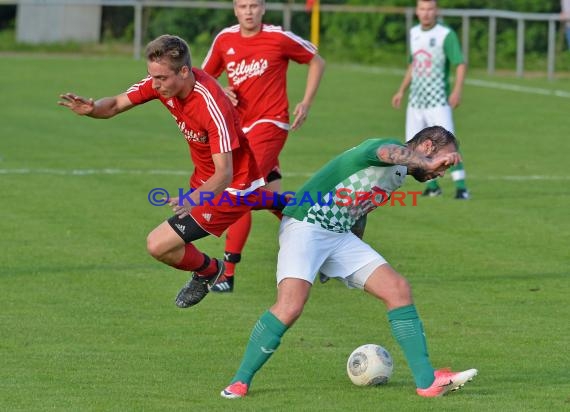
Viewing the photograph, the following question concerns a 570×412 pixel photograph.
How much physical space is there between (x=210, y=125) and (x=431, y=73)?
27.3 ft

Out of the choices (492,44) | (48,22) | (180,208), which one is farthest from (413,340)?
(48,22)

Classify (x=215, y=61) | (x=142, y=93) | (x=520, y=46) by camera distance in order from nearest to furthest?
1. (x=142, y=93)
2. (x=215, y=61)
3. (x=520, y=46)

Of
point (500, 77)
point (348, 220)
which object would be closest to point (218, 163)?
point (348, 220)

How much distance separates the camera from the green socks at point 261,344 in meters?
7.60

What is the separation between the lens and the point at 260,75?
37.7 feet

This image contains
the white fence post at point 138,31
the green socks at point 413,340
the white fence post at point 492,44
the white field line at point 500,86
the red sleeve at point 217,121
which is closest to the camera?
the green socks at point 413,340

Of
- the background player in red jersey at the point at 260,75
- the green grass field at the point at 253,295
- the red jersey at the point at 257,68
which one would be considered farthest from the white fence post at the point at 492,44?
the red jersey at the point at 257,68

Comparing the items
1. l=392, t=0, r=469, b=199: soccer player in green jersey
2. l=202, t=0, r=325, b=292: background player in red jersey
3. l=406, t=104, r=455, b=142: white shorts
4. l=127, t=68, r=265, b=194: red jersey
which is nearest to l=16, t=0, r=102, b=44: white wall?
l=392, t=0, r=469, b=199: soccer player in green jersey

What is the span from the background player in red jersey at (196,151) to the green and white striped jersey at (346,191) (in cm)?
63

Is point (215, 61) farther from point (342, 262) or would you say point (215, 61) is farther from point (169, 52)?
point (342, 262)

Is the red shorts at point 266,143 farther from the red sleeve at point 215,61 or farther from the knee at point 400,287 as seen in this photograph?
the knee at point 400,287

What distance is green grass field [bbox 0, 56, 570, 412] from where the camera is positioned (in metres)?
7.93

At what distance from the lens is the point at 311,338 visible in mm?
9289

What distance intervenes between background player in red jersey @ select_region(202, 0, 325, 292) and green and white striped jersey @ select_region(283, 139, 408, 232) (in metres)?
3.27
